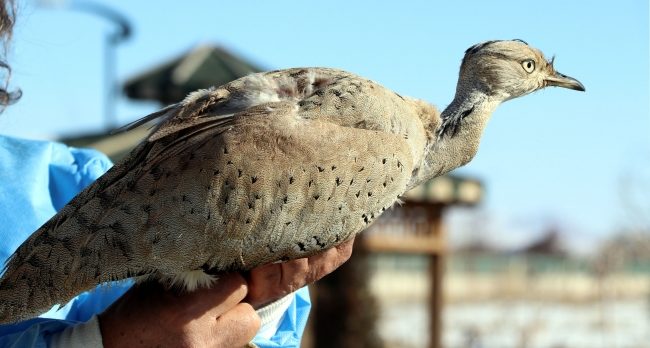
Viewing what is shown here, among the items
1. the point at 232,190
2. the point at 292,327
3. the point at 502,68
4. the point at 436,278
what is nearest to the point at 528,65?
the point at 502,68

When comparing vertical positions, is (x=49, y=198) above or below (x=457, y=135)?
below

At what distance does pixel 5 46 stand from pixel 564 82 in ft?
6.43

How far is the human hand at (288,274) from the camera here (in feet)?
8.79

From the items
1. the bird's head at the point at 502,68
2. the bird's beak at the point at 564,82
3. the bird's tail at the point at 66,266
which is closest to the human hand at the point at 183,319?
the bird's tail at the point at 66,266

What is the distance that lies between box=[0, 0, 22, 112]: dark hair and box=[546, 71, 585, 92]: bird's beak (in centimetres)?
186

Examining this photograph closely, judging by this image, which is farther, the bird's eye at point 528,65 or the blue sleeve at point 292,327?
the bird's eye at point 528,65

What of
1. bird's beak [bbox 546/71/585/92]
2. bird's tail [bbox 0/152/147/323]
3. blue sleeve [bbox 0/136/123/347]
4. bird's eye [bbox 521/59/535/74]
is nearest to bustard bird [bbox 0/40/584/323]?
bird's tail [bbox 0/152/147/323]

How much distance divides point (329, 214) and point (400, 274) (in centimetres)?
3111

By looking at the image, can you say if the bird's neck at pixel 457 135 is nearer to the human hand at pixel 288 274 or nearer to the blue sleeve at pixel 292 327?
the human hand at pixel 288 274

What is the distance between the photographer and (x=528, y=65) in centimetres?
335

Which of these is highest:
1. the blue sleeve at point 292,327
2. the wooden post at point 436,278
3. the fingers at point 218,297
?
the fingers at point 218,297

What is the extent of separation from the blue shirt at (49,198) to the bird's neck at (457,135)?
656 millimetres

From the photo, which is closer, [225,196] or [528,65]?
[225,196]

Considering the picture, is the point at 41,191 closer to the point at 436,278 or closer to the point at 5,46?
the point at 5,46
